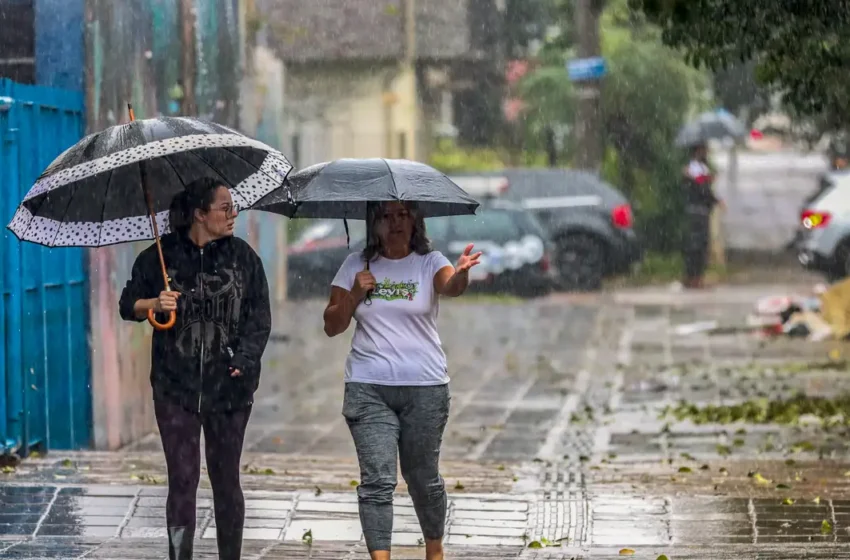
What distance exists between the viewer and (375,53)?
95.8 ft

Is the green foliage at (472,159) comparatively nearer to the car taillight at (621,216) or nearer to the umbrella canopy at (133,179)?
the car taillight at (621,216)

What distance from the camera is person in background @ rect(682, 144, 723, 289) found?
23.2 meters

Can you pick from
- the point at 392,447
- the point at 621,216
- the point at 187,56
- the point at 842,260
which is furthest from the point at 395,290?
the point at 621,216

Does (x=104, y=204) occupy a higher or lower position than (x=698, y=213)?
lower

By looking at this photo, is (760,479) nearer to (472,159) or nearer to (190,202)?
(190,202)

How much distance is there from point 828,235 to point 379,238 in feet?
50.3

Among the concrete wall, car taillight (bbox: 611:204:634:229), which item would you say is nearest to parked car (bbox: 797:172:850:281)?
car taillight (bbox: 611:204:634:229)

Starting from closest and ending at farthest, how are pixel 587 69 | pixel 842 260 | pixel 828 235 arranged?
1. pixel 842 260
2. pixel 828 235
3. pixel 587 69

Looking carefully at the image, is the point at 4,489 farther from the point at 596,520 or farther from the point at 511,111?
the point at 511,111

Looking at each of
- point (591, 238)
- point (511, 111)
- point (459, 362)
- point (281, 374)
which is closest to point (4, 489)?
point (281, 374)

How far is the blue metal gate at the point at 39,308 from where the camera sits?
896 centimetres

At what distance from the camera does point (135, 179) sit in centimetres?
631

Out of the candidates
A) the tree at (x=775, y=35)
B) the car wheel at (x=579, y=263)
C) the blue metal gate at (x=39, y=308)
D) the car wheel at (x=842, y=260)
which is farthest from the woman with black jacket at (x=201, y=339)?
the car wheel at (x=579, y=263)

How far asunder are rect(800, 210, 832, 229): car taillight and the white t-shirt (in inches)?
607
